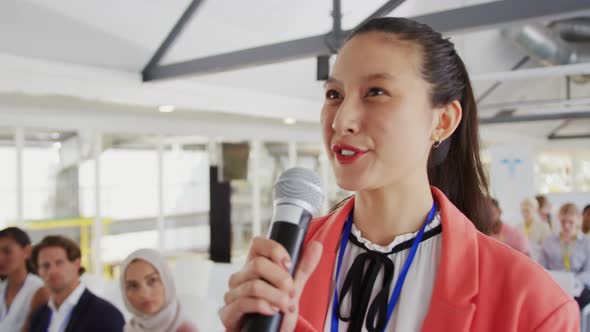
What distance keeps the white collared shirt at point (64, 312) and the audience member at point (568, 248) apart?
4.69 meters

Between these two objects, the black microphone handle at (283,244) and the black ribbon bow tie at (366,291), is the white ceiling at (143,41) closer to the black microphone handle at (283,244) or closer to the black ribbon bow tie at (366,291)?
the black ribbon bow tie at (366,291)

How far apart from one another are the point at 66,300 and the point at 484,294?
2669 mm

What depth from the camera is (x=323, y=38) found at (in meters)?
4.02

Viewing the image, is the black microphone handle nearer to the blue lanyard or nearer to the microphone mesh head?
the microphone mesh head

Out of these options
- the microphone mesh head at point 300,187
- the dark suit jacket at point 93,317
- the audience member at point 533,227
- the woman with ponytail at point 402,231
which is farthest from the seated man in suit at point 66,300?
the audience member at point 533,227

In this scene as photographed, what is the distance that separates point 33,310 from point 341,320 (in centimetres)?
291

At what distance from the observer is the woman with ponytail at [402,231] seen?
862mm

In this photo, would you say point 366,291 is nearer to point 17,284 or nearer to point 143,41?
point 17,284

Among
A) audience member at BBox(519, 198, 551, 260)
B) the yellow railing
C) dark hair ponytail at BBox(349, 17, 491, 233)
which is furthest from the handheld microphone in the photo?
audience member at BBox(519, 198, 551, 260)

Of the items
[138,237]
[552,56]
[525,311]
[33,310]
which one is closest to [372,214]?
[525,311]

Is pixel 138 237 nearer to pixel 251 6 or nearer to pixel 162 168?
pixel 162 168

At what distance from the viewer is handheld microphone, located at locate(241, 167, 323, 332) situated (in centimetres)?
67

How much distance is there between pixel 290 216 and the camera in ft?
2.42

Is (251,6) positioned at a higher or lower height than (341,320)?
higher
